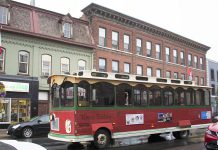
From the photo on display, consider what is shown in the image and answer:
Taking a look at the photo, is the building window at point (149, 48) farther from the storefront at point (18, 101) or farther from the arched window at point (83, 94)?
the arched window at point (83, 94)

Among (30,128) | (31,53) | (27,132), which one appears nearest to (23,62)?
(31,53)

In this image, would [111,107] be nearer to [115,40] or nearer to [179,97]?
[179,97]

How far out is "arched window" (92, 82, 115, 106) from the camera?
1323 cm

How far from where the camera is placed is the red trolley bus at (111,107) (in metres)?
12.8

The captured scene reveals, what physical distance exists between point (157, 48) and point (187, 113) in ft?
69.2

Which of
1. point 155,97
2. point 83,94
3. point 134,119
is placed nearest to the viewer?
point 83,94

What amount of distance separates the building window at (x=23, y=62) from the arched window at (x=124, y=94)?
12498 millimetres

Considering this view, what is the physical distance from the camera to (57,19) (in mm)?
27547

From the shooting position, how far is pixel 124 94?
1443 cm

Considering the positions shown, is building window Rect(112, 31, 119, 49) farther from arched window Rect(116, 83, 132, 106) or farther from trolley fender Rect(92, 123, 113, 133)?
trolley fender Rect(92, 123, 113, 133)

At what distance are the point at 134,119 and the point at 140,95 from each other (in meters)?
1.28

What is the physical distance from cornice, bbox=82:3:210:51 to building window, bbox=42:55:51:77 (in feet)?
22.1

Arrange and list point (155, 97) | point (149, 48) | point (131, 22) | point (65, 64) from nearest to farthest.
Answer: point (155, 97)
point (65, 64)
point (131, 22)
point (149, 48)

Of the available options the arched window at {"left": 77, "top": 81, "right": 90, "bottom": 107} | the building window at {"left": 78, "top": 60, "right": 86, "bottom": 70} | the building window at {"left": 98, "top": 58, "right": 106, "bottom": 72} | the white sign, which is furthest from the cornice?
the arched window at {"left": 77, "top": 81, "right": 90, "bottom": 107}
